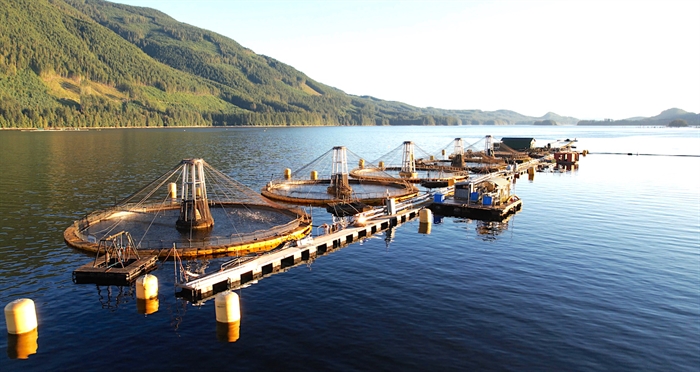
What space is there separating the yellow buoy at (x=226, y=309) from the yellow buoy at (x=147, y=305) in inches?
215

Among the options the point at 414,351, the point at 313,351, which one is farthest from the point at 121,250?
the point at 414,351

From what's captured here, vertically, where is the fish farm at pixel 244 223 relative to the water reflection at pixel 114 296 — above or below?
above

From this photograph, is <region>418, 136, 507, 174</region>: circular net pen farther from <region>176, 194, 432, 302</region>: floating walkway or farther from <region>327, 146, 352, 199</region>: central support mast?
<region>176, 194, 432, 302</region>: floating walkway

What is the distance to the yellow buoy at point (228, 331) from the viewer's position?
87.2 ft

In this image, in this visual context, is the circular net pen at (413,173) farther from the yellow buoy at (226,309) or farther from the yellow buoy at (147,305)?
the yellow buoy at (226,309)

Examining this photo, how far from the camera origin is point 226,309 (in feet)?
91.1

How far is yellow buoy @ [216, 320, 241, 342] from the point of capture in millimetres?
26594

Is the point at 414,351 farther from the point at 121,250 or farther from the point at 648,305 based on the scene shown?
the point at 121,250

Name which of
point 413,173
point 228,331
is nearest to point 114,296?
point 228,331

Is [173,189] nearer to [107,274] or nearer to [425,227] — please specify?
[107,274]

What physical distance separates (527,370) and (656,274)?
933 inches

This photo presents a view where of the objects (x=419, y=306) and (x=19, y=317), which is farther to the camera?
(x=419, y=306)

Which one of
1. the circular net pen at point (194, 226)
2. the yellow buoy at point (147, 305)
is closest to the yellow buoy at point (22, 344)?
the yellow buoy at point (147, 305)

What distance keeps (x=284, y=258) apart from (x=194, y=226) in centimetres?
1319
